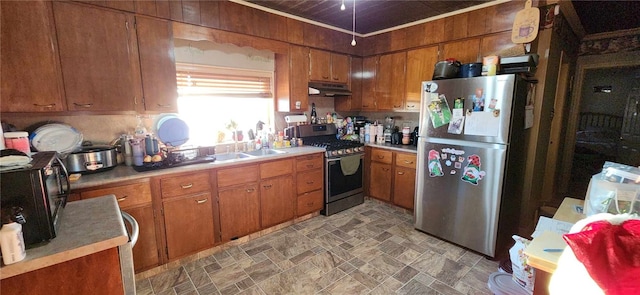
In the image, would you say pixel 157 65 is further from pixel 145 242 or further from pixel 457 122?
pixel 457 122

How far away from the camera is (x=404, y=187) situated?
133 inches

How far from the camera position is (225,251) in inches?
101

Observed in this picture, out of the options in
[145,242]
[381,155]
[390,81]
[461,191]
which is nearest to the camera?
[145,242]

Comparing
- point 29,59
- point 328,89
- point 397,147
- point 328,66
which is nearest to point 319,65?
point 328,66

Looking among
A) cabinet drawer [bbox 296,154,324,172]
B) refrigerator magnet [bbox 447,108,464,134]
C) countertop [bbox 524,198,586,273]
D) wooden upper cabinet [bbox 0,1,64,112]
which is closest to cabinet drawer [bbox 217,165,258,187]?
cabinet drawer [bbox 296,154,324,172]

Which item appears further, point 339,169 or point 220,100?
point 339,169

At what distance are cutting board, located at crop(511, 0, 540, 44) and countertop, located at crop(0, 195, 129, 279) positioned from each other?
3360 millimetres

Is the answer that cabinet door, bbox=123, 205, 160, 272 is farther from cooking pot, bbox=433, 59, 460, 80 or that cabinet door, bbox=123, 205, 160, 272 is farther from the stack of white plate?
cooking pot, bbox=433, 59, 460, 80

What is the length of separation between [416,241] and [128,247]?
2499 millimetres

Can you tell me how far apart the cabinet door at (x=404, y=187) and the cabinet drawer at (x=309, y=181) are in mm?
995

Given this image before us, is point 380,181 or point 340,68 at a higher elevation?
point 340,68

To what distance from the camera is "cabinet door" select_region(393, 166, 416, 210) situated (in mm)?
3291

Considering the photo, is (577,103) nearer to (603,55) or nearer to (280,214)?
(603,55)

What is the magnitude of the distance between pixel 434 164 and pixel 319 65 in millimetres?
1906
